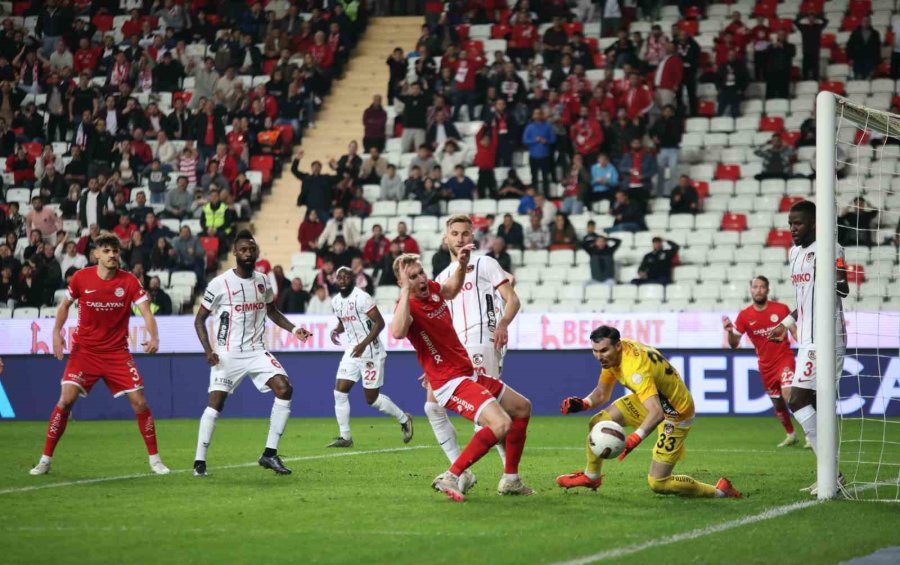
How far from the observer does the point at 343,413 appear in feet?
54.4

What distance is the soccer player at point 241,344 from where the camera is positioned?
12.4 metres

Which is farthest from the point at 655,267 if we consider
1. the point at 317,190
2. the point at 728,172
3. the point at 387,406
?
the point at 387,406

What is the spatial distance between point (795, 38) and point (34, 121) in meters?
18.4

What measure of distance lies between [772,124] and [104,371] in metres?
18.2

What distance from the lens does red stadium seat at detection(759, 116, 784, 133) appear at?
1062 inches

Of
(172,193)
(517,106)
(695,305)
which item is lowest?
(695,305)

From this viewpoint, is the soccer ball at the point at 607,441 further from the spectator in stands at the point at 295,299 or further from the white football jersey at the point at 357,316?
the spectator in stands at the point at 295,299

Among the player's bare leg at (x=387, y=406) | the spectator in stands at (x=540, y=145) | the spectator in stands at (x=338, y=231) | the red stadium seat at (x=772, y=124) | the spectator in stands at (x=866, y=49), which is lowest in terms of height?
the player's bare leg at (x=387, y=406)

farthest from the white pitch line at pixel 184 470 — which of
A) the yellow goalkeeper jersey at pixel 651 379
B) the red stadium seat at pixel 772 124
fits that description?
the red stadium seat at pixel 772 124

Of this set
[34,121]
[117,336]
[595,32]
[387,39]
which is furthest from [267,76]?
[117,336]

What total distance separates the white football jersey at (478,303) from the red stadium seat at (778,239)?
14239 mm

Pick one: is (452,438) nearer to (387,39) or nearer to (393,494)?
(393,494)

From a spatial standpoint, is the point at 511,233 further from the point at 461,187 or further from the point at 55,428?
the point at 55,428

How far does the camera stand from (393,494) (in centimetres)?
1052
